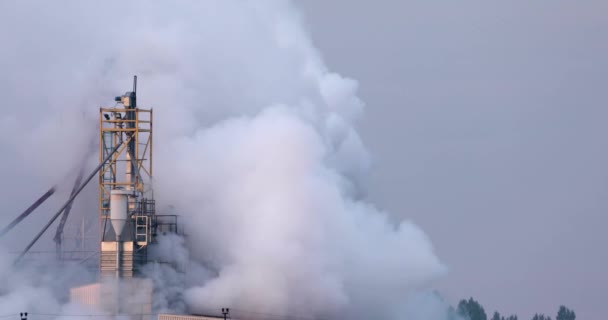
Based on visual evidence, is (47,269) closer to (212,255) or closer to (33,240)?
(33,240)

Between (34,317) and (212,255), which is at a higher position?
(212,255)

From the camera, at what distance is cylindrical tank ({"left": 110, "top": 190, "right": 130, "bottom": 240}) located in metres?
74.9

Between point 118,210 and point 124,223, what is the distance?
83 centimetres

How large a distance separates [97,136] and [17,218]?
683 cm

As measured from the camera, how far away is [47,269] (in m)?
81.1

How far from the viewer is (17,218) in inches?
3265

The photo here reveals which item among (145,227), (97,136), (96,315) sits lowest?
(96,315)

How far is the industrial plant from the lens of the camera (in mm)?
75062

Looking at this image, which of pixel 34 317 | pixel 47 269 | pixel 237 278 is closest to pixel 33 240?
pixel 47 269

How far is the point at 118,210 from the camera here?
2948 inches

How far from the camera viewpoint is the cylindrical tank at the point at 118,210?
74875mm

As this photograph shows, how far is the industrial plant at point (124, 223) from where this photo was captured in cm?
7506

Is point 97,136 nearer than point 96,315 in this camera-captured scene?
No

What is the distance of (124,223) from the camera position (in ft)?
247
